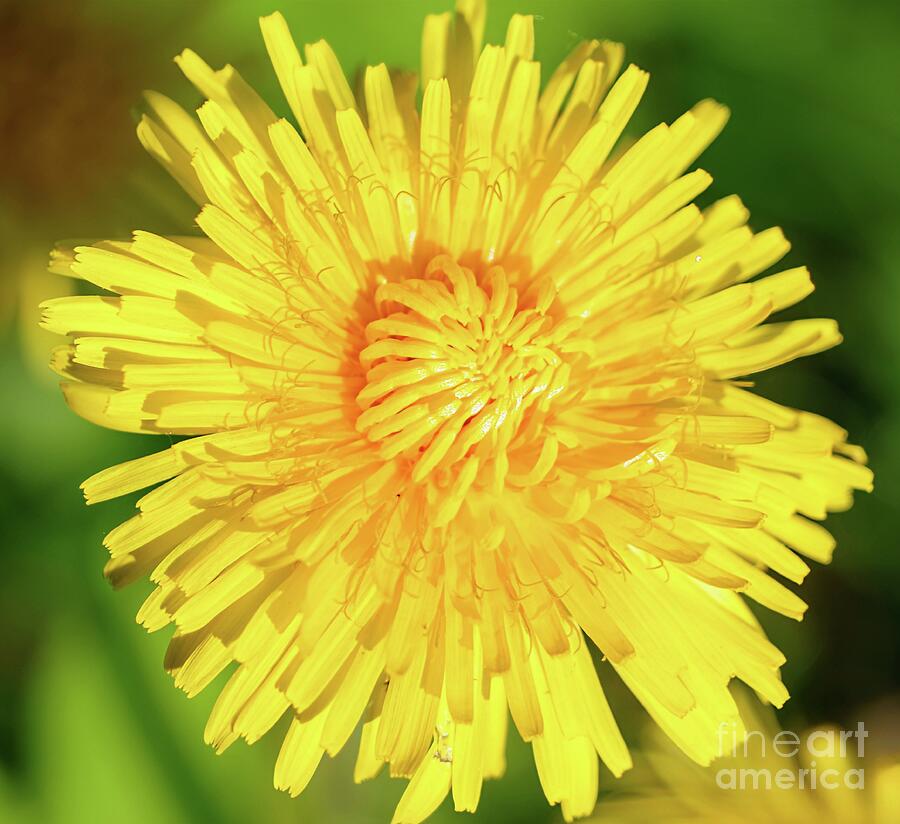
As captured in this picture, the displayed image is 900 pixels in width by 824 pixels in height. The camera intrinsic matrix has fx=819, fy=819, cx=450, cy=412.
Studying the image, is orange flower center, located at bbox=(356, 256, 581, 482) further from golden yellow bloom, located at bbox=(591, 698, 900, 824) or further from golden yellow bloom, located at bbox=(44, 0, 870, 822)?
golden yellow bloom, located at bbox=(591, 698, 900, 824)

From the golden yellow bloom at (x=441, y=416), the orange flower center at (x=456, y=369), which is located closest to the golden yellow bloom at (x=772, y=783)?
the golden yellow bloom at (x=441, y=416)

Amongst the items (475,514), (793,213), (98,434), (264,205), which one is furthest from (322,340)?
(793,213)

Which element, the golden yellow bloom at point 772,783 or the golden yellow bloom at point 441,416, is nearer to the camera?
the golden yellow bloom at point 441,416

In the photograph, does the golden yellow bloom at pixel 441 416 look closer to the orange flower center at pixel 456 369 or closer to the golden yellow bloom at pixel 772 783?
the orange flower center at pixel 456 369

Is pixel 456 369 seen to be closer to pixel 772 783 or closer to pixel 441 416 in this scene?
pixel 441 416

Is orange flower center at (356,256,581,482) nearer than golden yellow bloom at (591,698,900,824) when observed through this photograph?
Yes

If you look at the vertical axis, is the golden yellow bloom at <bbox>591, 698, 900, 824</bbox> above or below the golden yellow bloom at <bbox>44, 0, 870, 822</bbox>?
below

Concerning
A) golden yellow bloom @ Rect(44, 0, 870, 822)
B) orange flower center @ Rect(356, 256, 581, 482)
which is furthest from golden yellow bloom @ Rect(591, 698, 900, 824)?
orange flower center @ Rect(356, 256, 581, 482)

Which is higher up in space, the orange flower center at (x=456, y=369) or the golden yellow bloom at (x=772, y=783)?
the orange flower center at (x=456, y=369)
